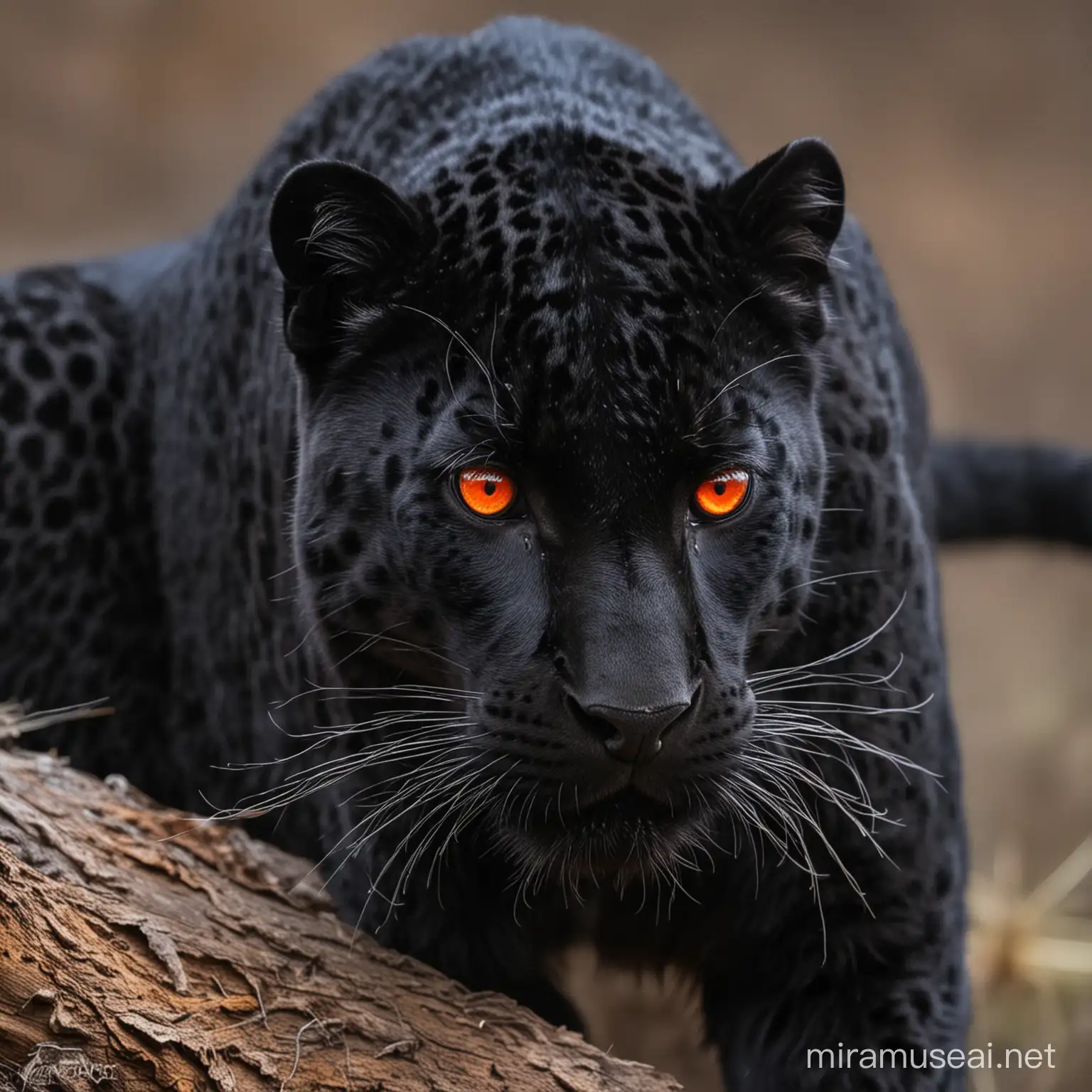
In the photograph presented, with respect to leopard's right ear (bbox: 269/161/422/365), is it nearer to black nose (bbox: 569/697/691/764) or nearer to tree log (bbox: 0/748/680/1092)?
black nose (bbox: 569/697/691/764)

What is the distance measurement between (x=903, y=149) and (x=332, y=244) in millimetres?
8845

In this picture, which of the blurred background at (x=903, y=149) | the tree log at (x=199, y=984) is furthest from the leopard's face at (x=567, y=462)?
the blurred background at (x=903, y=149)

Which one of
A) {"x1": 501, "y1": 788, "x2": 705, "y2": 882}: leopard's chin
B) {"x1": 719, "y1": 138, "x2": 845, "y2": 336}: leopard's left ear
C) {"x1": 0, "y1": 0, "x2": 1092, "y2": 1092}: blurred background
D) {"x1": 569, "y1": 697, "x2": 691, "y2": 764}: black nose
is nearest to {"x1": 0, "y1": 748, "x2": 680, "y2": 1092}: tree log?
{"x1": 501, "y1": 788, "x2": 705, "y2": 882}: leopard's chin

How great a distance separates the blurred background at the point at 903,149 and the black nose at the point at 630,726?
20.8ft

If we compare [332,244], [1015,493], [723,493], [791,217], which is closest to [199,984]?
[723,493]

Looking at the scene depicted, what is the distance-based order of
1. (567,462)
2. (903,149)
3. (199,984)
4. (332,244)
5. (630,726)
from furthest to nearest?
→ (903,149) < (332,244) < (199,984) < (567,462) < (630,726)

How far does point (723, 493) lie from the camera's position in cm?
368

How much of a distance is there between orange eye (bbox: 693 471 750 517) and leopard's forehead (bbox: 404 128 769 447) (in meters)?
0.20

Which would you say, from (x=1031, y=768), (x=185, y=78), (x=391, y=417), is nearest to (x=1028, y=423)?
(x=1031, y=768)

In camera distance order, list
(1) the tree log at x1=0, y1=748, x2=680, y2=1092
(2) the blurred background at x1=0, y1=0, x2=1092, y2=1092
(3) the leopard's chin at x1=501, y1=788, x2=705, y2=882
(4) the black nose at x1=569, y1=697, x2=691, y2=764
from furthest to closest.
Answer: (2) the blurred background at x1=0, y1=0, x2=1092, y2=1092
(3) the leopard's chin at x1=501, y1=788, x2=705, y2=882
(1) the tree log at x1=0, y1=748, x2=680, y2=1092
(4) the black nose at x1=569, y1=697, x2=691, y2=764

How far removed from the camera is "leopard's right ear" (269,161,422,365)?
12.1 feet

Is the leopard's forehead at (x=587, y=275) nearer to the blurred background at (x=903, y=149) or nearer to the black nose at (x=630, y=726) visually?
the black nose at (x=630, y=726)

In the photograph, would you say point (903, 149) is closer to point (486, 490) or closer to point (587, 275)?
point (587, 275)

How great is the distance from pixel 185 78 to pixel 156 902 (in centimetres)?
1004
